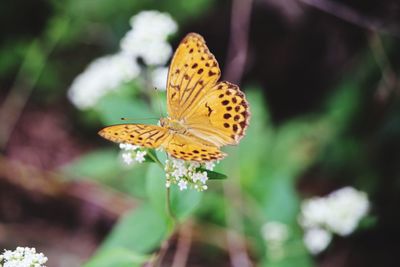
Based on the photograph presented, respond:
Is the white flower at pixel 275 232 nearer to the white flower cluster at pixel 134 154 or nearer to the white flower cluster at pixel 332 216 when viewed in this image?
the white flower cluster at pixel 332 216

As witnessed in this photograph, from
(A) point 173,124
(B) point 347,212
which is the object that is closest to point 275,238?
(B) point 347,212

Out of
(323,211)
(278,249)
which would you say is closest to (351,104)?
(323,211)

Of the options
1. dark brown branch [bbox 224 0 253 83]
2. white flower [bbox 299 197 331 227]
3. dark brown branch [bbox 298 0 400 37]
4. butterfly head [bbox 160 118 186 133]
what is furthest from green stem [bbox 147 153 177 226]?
dark brown branch [bbox 298 0 400 37]

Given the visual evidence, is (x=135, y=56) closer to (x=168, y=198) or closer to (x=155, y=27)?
(x=155, y=27)

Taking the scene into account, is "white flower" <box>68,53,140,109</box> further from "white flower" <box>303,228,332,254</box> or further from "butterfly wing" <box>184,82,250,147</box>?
"white flower" <box>303,228,332,254</box>

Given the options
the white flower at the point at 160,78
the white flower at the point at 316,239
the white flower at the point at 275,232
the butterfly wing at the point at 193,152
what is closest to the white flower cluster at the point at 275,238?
the white flower at the point at 275,232

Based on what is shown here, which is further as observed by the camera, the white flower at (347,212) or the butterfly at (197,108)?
the white flower at (347,212)

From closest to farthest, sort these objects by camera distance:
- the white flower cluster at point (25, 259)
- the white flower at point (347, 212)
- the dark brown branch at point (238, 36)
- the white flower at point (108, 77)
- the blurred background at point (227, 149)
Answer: the white flower cluster at point (25, 259) → the white flower at point (347, 212) → the blurred background at point (227, 149) → the white flower at point (108, 77) → the dark brown branch at point (238, 36)
